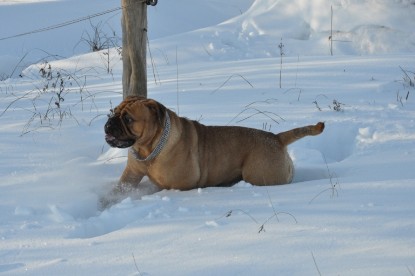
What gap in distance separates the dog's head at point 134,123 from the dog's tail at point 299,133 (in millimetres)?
966

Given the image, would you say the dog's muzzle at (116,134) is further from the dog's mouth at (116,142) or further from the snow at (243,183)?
the snow at (243,183)

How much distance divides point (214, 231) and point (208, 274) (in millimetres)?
514

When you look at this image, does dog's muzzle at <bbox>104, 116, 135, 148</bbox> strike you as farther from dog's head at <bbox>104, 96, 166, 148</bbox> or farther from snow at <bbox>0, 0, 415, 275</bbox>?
snow at <bbox>0, 0, 415, 275</bbox>

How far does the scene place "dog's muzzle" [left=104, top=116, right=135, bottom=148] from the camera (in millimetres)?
4051

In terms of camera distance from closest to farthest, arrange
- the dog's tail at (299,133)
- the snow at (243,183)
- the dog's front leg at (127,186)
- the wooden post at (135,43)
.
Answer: the snow at (243,183), the dog's front leg at (127,186), the dog's tail at (299,133), the wooden post at (135,43)

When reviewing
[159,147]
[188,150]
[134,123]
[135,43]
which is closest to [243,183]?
[188,150]

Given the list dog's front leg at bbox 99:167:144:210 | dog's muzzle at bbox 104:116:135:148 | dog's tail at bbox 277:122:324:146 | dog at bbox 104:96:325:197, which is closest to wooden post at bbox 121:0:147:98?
dog at bbox 104:96:325:197

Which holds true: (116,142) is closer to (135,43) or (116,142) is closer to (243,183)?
(243,183)

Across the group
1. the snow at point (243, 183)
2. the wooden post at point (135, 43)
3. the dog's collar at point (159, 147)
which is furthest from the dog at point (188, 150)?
the wooden post at point (135, 43)

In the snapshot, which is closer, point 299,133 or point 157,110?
point 157,110

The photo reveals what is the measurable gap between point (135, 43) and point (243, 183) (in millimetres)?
1575

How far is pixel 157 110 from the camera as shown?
423 cm

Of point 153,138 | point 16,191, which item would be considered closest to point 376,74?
point 153,138

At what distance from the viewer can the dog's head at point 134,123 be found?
4.07 meters
